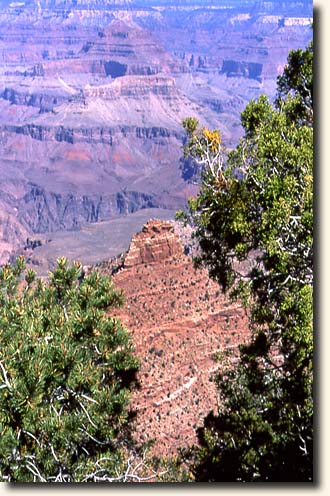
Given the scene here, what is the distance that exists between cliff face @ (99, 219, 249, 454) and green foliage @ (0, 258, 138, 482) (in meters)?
7.35

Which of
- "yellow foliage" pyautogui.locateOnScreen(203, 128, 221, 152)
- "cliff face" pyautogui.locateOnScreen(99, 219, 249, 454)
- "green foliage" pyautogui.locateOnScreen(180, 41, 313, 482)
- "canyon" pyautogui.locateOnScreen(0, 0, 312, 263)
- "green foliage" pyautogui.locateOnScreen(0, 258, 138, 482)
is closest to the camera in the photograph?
"green foliage" pyautogui.locateOnScreen(0, 258, 138, 482)

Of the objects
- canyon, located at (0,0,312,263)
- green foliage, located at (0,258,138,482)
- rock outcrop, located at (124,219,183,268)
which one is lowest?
canyon, located at (0,0,312,263)

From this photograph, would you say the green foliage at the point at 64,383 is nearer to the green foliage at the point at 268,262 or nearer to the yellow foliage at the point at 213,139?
the green foliage at the point at 268,262

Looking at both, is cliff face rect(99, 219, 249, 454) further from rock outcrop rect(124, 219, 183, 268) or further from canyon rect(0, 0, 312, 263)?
canyon rect(0, 0, 312, 263)

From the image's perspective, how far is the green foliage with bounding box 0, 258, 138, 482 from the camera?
6.89 meters

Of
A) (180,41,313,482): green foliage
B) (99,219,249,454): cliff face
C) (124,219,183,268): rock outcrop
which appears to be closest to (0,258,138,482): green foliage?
(180,41,313,482): green foliage

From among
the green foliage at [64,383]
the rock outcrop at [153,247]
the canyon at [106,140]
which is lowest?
the canyon at [106,140]

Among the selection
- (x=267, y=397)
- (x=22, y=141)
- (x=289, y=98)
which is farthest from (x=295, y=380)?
(x=22, y=141)

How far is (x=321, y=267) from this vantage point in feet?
22.5

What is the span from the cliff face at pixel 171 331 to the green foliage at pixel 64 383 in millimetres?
7350

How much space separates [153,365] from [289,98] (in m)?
12.2

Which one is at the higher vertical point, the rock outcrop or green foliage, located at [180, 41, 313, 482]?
green foliage, located at [180, 41, 313, 482]

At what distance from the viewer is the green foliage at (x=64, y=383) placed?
6.89 m

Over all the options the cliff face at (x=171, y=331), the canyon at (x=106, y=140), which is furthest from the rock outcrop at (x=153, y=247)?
the canyon at (x=106, y=140)
